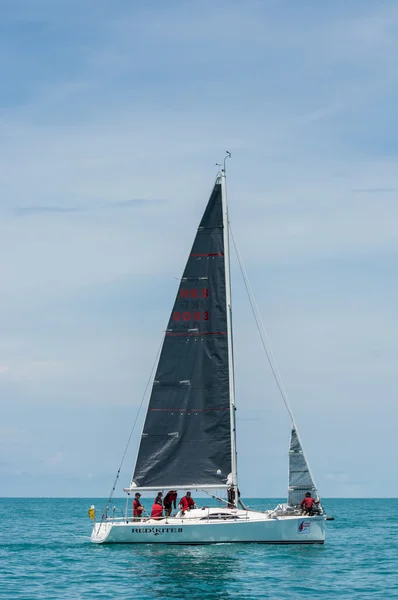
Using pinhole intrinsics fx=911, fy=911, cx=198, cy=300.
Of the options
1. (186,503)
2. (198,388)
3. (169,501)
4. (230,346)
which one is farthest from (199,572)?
(230,346)

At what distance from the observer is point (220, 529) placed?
127 ft

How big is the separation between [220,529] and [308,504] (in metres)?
4.01

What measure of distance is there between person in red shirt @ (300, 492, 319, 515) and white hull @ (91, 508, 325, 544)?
0.39m

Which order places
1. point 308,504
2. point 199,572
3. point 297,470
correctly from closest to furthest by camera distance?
point 199,572 < point 308,504 < point 297,470

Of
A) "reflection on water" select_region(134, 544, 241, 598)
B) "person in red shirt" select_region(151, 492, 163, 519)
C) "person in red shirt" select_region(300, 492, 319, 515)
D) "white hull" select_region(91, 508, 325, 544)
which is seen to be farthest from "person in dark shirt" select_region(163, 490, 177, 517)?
"person in red shirt" select_region(300, 492, 319, 515)

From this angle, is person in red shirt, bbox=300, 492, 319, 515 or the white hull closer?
the white hull

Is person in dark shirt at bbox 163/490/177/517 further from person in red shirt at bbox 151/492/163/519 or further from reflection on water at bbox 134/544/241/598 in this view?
reflection on water at bbox 134/544/241/598

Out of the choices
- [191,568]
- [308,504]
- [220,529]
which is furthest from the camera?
[308,504]

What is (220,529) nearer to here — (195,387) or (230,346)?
(195,387)

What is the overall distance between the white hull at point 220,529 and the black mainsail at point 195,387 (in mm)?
2331

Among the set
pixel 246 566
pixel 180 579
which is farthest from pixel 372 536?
pixel 180 579

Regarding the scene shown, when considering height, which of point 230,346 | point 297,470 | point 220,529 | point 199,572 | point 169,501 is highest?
point 230,346

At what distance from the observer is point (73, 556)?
4125 centimetres

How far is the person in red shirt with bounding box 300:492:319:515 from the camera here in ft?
129
